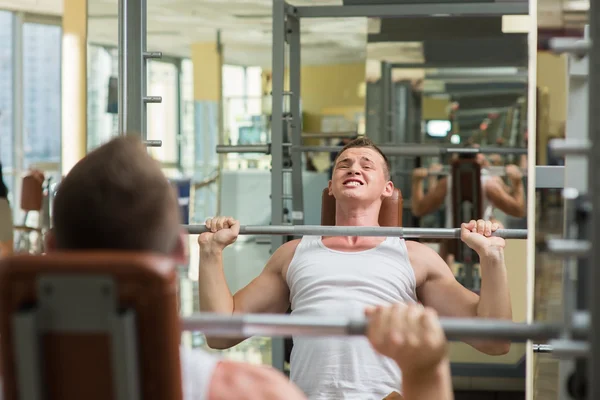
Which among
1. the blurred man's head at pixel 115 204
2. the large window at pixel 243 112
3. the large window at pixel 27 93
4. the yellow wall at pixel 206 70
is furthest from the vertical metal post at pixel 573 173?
the yellow wall at pixel 206 70

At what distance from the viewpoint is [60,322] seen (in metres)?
0.87

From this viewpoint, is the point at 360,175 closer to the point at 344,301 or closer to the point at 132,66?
the point at 344,301

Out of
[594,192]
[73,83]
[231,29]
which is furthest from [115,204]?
[231,29]

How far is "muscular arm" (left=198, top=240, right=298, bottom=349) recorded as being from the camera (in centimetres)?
227

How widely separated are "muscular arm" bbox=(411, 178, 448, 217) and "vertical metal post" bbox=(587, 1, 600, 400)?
389 centimetres

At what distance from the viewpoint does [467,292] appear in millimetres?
2252

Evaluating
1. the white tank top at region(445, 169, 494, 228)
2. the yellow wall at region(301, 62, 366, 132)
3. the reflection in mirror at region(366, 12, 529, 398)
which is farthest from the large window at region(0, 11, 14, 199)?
the white tank top at region(445, 169, 494, 228)

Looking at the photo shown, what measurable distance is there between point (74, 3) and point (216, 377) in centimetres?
768

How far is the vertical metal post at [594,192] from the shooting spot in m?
1.00

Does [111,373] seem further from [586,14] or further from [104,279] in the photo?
[586,14]

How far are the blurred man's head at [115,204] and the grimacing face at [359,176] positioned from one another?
61.9 inches

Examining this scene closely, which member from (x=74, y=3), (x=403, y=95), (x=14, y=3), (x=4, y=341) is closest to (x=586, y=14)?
(x=4, y=341)

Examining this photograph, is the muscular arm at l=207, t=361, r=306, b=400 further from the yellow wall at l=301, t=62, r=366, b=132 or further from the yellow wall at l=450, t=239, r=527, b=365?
the yellow wall at l=301, t=62, r=366, b=132

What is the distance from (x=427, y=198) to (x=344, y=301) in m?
2.85
